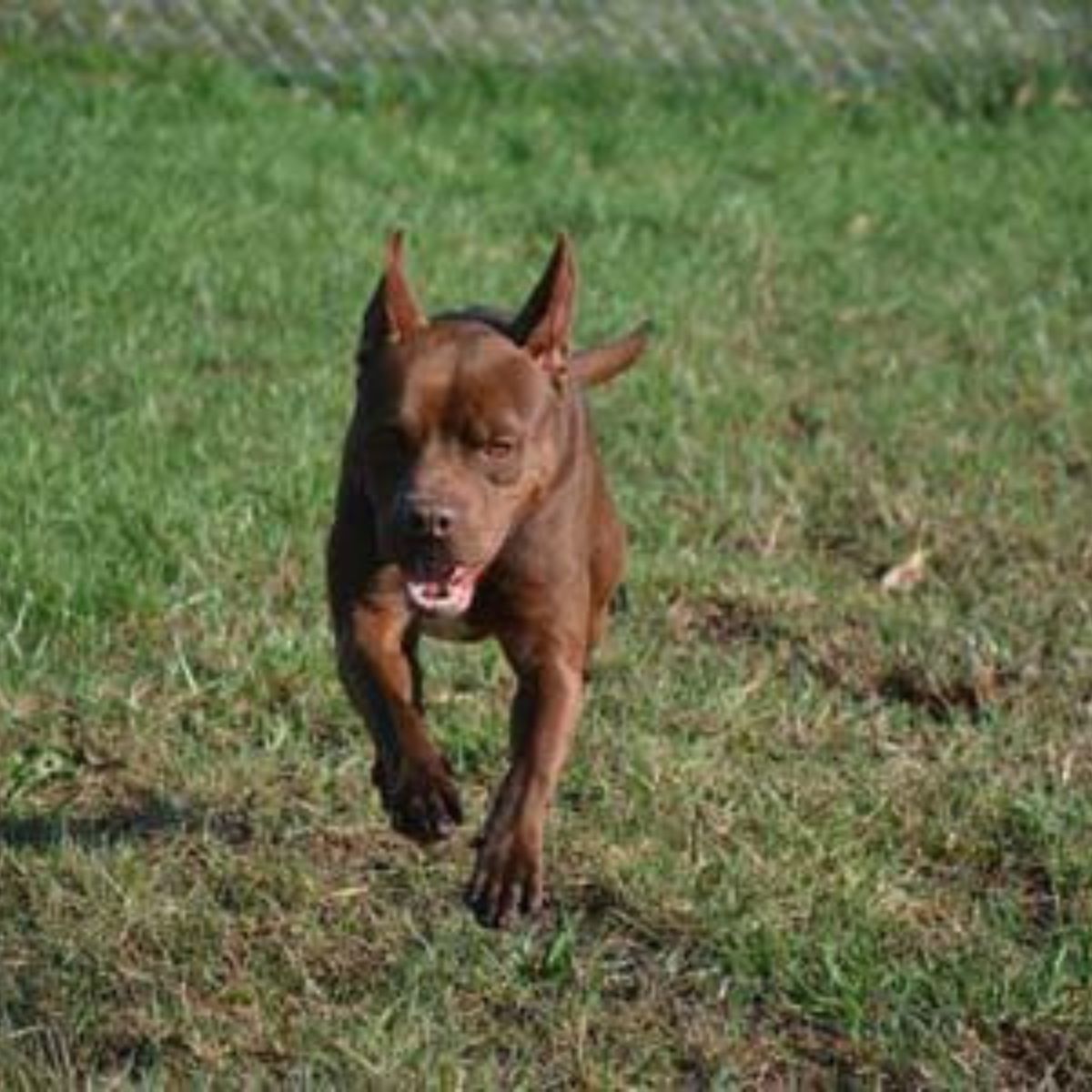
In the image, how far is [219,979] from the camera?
4.17m

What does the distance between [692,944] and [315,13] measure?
7536 mm

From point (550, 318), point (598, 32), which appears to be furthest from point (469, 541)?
point (598, 32)

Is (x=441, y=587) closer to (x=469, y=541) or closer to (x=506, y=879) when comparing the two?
(x=469, y=541)

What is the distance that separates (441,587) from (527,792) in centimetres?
28

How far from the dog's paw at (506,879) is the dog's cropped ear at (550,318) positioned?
2.17ft

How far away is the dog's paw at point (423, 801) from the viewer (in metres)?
3.83

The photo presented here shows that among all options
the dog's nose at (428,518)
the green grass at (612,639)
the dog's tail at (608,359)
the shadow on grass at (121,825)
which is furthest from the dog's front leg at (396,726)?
the dog's tail at (608,359)

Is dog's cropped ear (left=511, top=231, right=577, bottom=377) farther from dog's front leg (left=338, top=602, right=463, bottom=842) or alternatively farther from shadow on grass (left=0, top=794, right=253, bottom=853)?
shadow on grass (left=0, top=794, right=253, bottom=853)

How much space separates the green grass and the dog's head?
583 mm

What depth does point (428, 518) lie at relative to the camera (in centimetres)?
391

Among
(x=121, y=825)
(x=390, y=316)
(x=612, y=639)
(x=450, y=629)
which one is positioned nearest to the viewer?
(x=390, y=316)

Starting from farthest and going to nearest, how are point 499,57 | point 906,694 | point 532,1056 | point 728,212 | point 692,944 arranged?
point 499,57 → point 728,212 → point 906,694 → point 692,944 → point 532,1056

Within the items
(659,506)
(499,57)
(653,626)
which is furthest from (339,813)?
(499,57)

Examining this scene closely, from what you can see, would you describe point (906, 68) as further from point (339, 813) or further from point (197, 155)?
point (339, 813)
